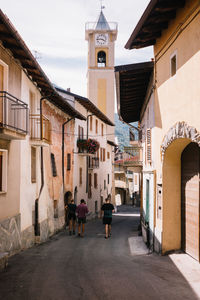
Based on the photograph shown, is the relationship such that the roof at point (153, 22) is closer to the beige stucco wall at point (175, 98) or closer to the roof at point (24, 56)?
the beige stucco wall at point (175, 98)

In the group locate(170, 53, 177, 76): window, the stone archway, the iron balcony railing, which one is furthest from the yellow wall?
locate(170, 53, 177, 76): window

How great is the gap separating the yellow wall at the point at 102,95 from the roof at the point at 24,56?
25414 millimetres

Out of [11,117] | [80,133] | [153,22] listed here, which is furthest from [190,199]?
[80,133]

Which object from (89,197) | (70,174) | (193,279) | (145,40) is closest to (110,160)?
(89,197)

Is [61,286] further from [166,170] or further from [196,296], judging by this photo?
[166,170]

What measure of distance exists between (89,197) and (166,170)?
19.1 m

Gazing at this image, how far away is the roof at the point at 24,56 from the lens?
28.8ft

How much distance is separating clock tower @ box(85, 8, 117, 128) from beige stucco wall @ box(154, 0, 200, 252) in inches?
1220

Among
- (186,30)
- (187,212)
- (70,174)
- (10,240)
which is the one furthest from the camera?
(70,174)

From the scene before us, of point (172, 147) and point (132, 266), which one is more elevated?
point (172, 147)

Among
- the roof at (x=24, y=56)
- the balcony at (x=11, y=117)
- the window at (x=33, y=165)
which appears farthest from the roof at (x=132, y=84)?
the window at (x=33, y=165)

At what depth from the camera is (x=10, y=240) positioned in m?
10.4

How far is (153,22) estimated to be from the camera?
928 cm

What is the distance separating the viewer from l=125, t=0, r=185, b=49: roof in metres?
8.24
